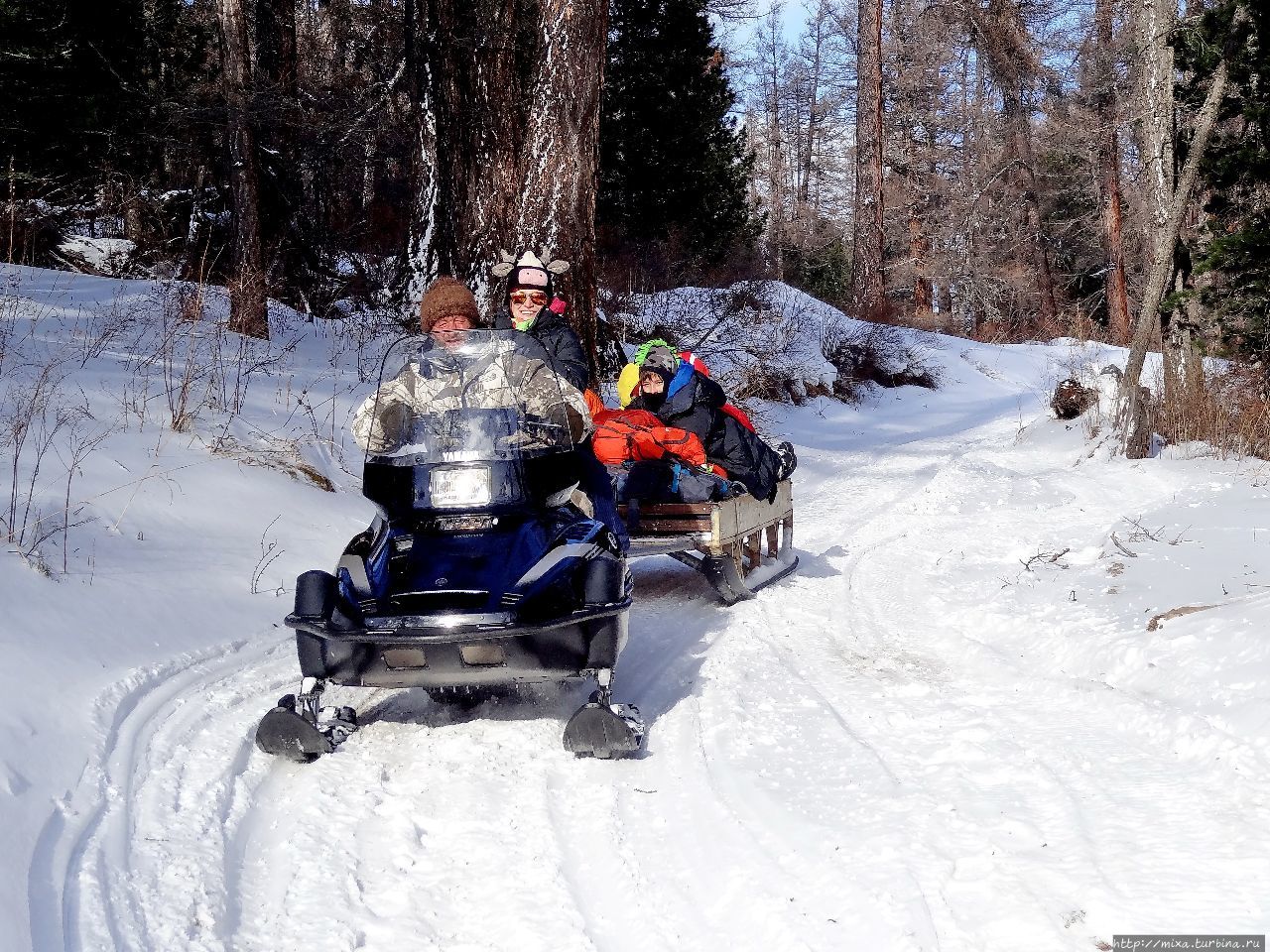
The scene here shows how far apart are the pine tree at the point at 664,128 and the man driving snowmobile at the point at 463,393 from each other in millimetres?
15710

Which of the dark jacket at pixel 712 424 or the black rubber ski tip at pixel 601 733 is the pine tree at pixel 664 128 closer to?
the dark jacket at pixel 712 424

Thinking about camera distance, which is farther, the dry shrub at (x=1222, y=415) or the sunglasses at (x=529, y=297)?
the dry shrub at (x=1222, y=415)

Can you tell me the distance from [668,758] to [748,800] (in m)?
0.51

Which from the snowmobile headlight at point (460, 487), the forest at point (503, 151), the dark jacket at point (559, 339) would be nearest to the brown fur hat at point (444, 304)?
the snowmobile headlight at point (460, 487)

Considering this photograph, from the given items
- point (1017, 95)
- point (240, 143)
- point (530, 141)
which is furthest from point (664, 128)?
point (1017, 95)

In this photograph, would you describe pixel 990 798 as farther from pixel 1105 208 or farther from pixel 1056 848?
pixel 1105 208

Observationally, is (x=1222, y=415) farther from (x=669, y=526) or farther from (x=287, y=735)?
(x=287, y=735)

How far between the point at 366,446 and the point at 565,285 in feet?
16.2

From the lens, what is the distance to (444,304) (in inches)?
214

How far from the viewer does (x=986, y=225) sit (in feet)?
121

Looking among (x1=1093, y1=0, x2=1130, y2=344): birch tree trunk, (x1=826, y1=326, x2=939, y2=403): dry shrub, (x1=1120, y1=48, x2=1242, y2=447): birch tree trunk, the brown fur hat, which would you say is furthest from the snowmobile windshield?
(x1=1093, y1=0, x2=1130, y2=344): birch tree trunk

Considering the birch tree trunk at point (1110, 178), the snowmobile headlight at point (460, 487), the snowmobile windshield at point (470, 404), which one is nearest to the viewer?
the snowmobile headlight at point (460, 487)

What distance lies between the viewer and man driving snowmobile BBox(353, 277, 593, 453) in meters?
4.99

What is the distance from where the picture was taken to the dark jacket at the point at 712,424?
24.5 ft
